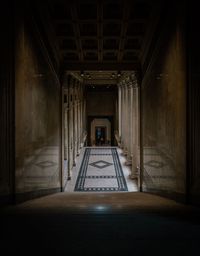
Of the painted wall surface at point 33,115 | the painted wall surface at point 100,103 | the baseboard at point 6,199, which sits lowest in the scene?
the baseboard at point 6,199

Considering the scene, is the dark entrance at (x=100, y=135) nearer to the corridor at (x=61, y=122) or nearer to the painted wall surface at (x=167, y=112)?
the corridor at (x=61, y=122)

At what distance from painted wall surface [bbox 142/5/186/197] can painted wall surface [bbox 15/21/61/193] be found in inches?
74.2

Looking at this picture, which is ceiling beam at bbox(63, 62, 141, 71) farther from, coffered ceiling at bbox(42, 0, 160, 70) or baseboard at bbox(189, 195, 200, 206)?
baseboard at bbox(189, 195, 200, 206)

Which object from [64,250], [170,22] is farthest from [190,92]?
[64,250]

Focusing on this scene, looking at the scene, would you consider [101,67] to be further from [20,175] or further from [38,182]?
[20,175]

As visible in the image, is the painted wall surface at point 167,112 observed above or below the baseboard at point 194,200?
above

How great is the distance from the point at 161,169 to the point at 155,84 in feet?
4.99

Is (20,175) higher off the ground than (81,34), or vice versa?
(81,34)

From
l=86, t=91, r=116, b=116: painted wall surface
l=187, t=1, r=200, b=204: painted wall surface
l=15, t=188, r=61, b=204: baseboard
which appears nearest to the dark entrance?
l=86, t=91, r=116, b=116: painted wall surface

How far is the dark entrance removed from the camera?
30828mm

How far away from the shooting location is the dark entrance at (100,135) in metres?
30.8

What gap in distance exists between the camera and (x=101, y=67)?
8523mm

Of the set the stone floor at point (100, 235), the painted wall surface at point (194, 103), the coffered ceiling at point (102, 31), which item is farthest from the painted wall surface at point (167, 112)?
the stone floor at point (100, 235)

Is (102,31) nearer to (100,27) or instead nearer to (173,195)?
(100,27)
